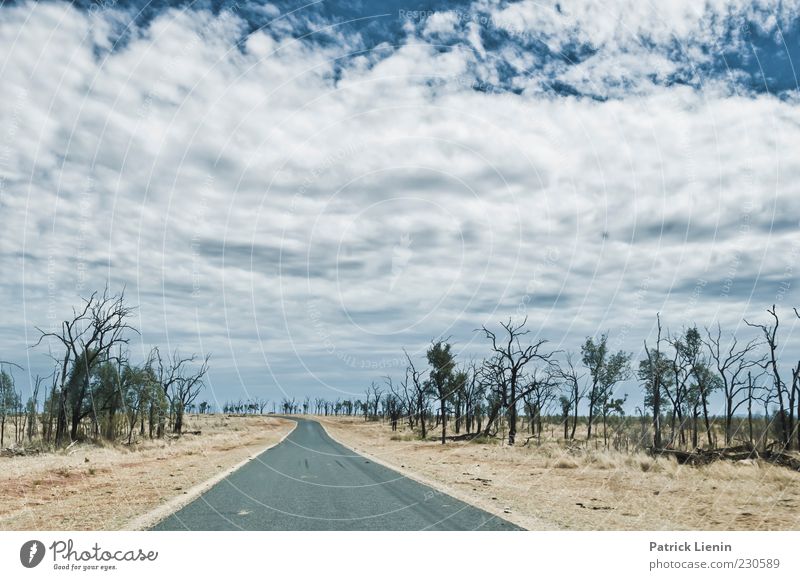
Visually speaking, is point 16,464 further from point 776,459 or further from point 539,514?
point 776,459

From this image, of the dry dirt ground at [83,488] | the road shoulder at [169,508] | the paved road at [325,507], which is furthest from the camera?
the dry dirt ground at [83,488]

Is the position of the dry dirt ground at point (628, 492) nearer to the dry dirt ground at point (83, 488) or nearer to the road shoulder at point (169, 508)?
the road shoulder at point (169, 508)

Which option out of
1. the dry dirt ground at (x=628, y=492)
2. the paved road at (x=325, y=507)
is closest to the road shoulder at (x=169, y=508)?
the paved road at (x=325, y=507)

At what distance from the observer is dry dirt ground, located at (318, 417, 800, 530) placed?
1305cm

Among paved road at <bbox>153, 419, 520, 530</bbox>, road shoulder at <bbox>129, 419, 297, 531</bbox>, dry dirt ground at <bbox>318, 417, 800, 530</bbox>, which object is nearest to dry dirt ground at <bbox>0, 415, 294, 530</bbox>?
road shoulder at <bbox>129, 419, 297, 531</bbox>

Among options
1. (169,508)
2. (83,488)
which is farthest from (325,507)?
(83,488)

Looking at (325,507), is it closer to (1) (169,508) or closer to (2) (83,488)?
(1) (169,508)

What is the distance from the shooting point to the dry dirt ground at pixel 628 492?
42.8 feet

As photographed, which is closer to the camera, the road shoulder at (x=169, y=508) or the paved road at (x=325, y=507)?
the paved road at (x=325, y=507)

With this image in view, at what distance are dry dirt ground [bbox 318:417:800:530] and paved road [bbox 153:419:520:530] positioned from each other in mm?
1129

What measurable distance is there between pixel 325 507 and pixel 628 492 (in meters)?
9.84

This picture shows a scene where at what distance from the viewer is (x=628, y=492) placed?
18125 mm

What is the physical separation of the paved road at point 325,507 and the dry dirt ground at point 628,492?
1129mm
